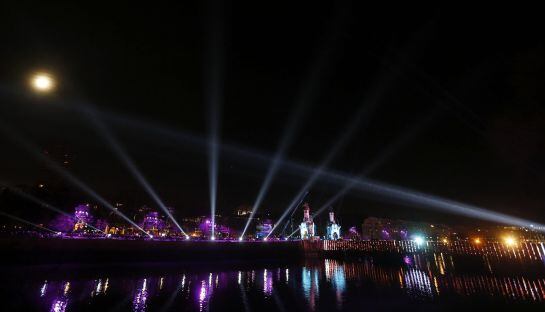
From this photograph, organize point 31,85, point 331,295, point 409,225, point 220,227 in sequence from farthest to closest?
point 409,225, point 220,227, point 331,295, point 31,85

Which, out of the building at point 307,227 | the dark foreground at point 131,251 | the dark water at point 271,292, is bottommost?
the dark water at point 271,292

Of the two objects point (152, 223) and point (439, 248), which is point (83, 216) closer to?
point (152, 223)

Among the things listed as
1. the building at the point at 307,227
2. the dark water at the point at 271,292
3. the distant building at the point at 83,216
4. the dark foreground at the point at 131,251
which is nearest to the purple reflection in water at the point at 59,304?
the dark water at the point at 271,292

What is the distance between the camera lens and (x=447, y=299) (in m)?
10.3

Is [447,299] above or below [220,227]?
below

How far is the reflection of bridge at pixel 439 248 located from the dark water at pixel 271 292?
3.54ft

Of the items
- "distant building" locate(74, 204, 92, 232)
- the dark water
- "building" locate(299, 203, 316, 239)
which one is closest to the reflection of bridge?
the dark water

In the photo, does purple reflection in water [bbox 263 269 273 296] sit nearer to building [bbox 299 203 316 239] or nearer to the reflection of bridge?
the reflection of bridge

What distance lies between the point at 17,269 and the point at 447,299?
2377 centimetres

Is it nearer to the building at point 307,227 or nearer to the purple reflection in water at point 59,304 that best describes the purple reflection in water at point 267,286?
the purple reflection in water at point 59,304

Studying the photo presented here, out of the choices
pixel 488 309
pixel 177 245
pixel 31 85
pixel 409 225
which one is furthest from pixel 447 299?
pixel 409 225

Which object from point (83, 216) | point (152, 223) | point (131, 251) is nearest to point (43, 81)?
point (131, 251)

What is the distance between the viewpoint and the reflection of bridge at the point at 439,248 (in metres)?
15.5

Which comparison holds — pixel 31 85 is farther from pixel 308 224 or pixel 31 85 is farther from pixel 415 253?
pixel 308 224
